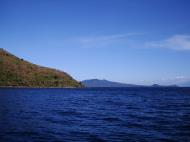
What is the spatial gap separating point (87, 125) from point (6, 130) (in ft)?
34.0

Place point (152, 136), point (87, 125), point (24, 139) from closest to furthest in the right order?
point (24, 139), point (152, 136), point (87, 125)

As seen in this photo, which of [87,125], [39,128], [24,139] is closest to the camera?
[24,139]

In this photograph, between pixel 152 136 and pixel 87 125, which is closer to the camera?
pixel 152 136

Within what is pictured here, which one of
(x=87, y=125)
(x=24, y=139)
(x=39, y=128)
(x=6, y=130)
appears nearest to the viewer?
(x=24, y=139)

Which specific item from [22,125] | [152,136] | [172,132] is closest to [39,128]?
[22,125]

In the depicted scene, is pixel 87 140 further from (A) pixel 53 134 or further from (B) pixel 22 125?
(B) pixel 22 125

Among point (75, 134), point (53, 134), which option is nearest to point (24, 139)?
point (53, 134)

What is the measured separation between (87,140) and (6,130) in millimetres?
10115

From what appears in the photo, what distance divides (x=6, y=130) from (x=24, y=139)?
5079 millimetres

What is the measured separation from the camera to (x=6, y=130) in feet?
99.7

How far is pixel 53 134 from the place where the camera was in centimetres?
2912

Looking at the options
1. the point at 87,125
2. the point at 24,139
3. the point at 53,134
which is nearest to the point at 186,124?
the point at 87,125

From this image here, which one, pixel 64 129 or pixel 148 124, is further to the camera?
pixel 148 124

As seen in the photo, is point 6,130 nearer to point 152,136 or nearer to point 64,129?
point 64,129
